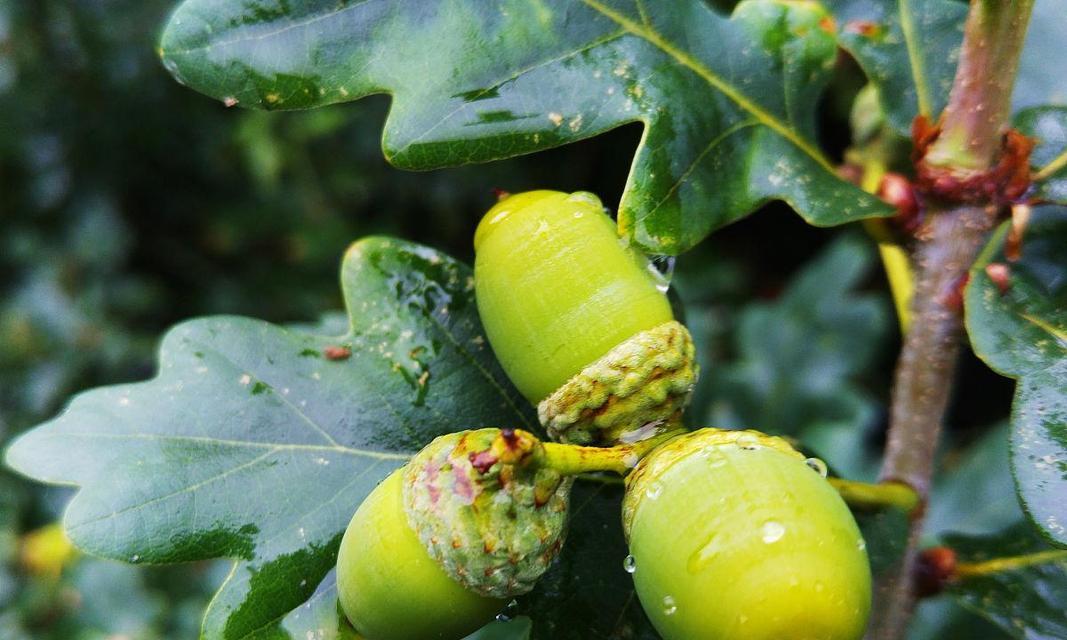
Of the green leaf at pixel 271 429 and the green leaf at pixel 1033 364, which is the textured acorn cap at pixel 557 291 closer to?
the green leaf at pixel 271 429

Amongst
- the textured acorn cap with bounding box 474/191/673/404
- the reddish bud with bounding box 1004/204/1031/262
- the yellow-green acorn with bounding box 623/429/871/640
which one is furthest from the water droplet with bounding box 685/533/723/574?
the reddish bud with bounding box 1004/204/1031/262

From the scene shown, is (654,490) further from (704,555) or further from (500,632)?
(500,632)

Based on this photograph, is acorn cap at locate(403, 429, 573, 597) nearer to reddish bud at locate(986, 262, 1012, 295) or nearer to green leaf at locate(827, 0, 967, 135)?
reddish bud at locate(986, 262, 1012, 295)

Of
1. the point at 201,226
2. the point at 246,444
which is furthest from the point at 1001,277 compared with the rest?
the point at 201,226

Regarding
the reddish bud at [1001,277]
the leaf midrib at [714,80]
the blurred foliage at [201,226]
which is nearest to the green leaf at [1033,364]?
the reddish bud at [1001,277]

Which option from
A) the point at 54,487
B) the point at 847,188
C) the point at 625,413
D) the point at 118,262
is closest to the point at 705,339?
the point at 847,188
